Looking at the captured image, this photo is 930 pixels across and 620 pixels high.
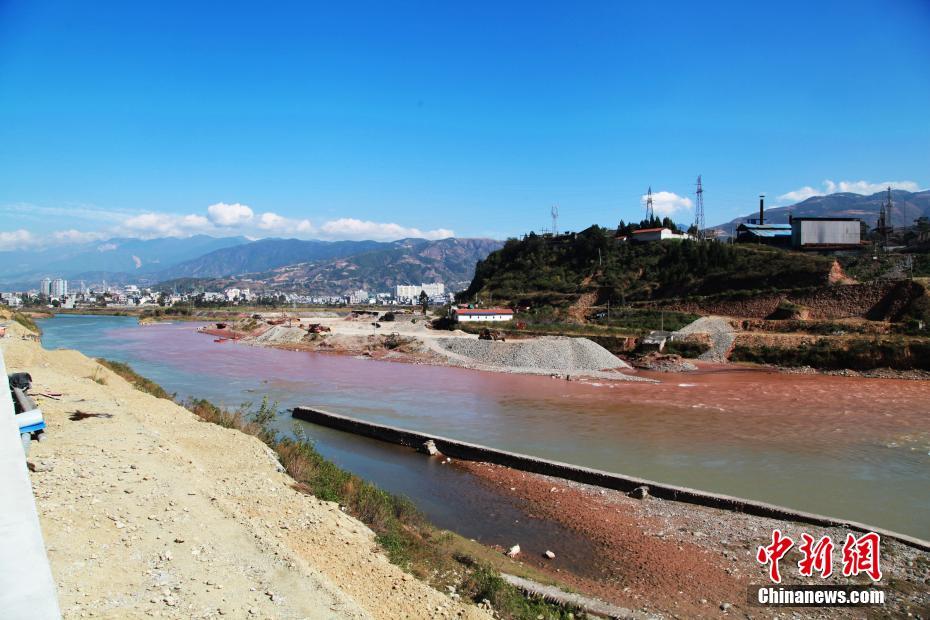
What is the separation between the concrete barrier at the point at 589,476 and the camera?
1173 centimetres

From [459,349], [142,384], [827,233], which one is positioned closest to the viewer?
[142,384]

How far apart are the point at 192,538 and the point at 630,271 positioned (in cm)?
6271

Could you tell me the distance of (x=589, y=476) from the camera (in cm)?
1483

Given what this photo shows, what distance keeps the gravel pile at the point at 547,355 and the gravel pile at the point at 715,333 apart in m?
6.62

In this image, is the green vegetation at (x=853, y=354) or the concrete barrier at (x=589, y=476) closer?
the concrete barrier at (x=589, y=476)

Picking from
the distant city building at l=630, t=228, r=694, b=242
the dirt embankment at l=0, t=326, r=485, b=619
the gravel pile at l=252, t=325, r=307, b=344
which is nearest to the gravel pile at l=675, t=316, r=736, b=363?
the distant city building at l=630, t=228, r=694, b=242

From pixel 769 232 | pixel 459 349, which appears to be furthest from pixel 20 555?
pixel 769 232

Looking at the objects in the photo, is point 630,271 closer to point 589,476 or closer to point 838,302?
point 838,302

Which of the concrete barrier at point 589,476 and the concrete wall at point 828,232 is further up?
Answer: the concrete wall at point 828,232

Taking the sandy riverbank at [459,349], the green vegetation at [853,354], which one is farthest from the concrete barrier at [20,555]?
the green vegetation at [853,354]

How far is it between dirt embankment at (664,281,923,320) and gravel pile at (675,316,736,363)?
12.5ft

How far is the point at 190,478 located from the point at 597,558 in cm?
726

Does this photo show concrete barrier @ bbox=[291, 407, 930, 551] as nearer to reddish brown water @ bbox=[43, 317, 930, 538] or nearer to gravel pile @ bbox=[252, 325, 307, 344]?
reddish brown water @ bbox=[43, 317, 930, 538]

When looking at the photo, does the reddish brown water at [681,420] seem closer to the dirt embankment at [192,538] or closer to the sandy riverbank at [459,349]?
the sandy riverbank at [459,349]
